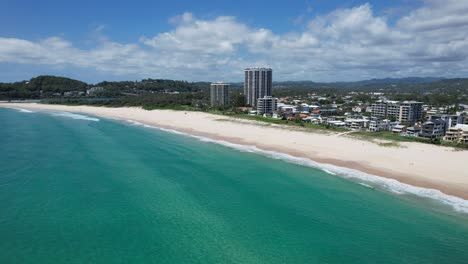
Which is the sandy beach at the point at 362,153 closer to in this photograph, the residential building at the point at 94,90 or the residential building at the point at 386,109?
the residential building at the point at 386,109

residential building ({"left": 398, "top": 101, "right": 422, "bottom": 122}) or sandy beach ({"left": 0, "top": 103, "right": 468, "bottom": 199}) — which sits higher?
residential building ({"left": 398, "top": 101, "right": 422, "bottom": 122})

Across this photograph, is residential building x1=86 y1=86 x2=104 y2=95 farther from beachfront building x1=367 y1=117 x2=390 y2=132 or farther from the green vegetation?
beachfront building x1=367 y1=117 x2=390 y2=132

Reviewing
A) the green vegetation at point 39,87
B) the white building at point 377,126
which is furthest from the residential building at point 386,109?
the green vegetation at point 39,87

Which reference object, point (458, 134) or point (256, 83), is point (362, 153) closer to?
point (458, 134)

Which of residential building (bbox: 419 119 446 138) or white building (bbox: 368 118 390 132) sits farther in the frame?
white building (bbox: 368 118 390 132)

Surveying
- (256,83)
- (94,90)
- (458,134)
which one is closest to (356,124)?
(458,134)

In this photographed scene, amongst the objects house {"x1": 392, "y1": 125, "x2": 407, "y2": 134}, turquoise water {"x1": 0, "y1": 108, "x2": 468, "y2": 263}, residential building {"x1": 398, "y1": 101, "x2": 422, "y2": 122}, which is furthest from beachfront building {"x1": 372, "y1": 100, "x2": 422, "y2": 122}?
turquoise water {"x1": 0, "y1": 108, "x2": 468, "y2": 263}
